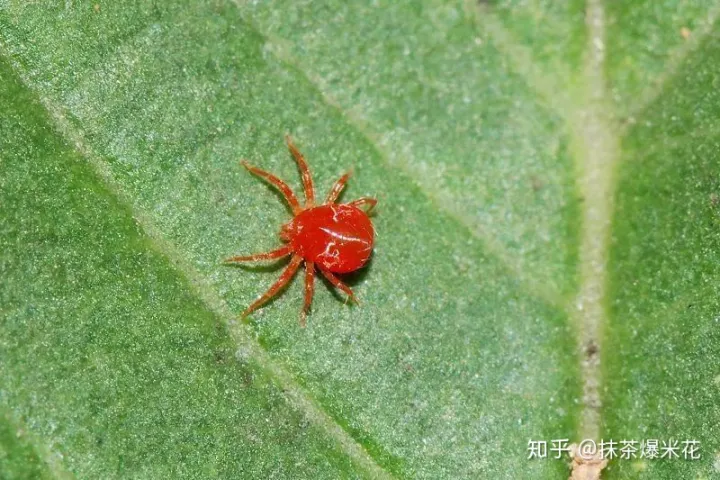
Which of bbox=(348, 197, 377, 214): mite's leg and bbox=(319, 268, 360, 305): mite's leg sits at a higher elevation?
bbox=(348, 197, 377, 214): mite's leg

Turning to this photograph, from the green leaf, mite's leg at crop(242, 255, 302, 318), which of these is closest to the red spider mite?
mite's leg at crop(242, 255, 302, 318)

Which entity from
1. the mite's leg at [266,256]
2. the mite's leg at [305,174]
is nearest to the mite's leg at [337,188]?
the mite's leg at [305,174]

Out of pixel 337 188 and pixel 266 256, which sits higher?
pixel 337 188

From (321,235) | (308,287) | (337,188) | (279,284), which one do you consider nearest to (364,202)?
(337,188)

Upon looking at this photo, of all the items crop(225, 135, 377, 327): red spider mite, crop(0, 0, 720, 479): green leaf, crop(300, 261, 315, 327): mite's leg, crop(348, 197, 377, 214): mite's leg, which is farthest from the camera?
crop(348, 197, 377, 214): mite's leg

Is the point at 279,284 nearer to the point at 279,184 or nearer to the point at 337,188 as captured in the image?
the point at 279,184

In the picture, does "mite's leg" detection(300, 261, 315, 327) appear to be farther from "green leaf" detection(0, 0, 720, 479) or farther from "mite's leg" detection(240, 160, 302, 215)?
"mite's leg" detection(240, 160, 302, 215)

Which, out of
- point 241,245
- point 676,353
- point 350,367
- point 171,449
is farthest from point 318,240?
point 676,353
